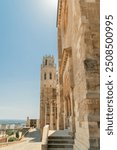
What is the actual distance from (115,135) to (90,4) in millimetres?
4133

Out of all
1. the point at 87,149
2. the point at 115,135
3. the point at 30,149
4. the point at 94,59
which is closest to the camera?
the point at 115,135

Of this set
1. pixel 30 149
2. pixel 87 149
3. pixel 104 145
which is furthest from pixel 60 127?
pixel 104 145

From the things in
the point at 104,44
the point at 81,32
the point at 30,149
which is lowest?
the point at 30,149

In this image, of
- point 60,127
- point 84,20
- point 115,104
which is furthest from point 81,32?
point 60,127

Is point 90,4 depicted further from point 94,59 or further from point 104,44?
point 104,44

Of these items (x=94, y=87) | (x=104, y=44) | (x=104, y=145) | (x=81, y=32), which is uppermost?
(x=81, y=32)

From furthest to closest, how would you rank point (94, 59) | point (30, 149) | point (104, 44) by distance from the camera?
point (30, 149) → point (94, 59) → point (104, 44)

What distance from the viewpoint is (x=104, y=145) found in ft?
10.7

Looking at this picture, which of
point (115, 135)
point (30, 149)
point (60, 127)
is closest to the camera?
point (115, 135)

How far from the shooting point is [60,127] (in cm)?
1478

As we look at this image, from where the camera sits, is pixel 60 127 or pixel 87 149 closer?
pixel 87 149

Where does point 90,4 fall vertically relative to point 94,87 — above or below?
above

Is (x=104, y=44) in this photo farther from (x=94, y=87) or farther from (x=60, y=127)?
(x=60, y=127)

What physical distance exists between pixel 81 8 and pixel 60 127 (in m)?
10.7
